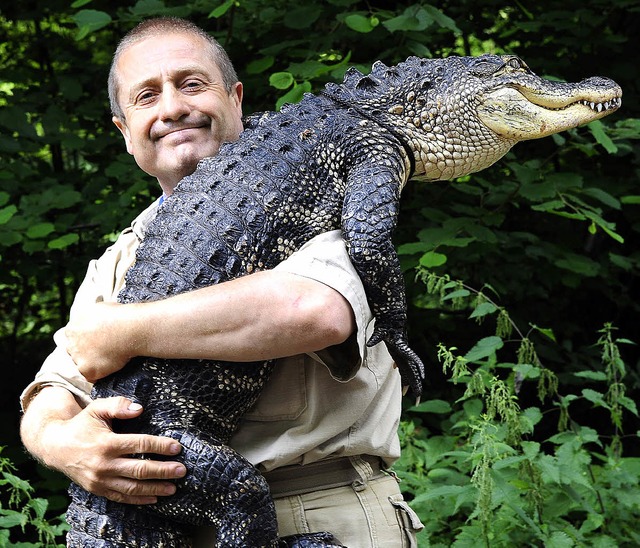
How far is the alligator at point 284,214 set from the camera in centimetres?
178

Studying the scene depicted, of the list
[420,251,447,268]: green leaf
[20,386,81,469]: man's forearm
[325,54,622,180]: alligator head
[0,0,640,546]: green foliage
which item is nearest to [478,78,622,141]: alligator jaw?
[325,54,622,180]: alligator head

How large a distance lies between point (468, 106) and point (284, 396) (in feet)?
2.79

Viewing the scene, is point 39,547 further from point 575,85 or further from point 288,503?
point 575,85

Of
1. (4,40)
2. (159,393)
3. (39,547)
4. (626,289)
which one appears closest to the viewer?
(159,393)

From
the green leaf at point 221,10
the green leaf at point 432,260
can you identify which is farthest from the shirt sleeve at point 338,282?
the green leaf at point 221,10

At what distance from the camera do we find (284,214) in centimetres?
192

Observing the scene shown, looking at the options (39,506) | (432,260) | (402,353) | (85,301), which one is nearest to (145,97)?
(85,301)

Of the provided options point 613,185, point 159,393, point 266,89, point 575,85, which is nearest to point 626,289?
point 613,185

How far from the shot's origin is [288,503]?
200 centimetres

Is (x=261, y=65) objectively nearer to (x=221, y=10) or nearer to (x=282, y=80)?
(x=221, y=10)

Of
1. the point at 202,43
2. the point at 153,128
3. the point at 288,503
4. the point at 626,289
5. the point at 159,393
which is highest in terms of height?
the point at 202,43

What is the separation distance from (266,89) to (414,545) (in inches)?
105

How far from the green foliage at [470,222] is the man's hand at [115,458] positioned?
140 centimetres

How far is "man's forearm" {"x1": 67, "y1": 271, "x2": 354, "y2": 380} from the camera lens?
67.8 inches
